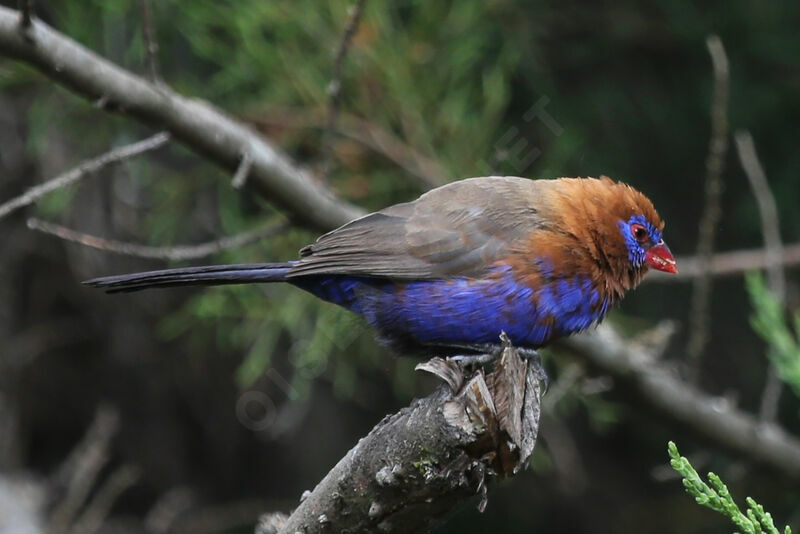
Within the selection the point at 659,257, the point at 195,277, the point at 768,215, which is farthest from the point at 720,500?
the point at 768,215

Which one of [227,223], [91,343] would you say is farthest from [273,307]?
[91,343]

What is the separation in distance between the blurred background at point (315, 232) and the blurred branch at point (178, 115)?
0.17 m

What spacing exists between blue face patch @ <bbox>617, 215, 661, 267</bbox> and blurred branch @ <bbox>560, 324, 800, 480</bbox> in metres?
0.94

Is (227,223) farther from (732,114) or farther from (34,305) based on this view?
(732,114)

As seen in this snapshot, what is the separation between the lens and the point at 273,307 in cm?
524

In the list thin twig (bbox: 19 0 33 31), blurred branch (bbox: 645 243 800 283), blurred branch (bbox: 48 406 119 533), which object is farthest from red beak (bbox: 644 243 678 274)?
blurred branch (bbox: 48 406 119 533)

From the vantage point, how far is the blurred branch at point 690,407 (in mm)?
4711

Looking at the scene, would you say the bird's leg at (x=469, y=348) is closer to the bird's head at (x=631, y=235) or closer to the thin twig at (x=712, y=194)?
the bird's head at (x=631, y=235)

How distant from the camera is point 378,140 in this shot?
16.8ft

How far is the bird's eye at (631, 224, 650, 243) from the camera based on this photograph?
372cm

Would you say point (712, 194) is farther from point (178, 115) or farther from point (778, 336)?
Result: point (178, 115)

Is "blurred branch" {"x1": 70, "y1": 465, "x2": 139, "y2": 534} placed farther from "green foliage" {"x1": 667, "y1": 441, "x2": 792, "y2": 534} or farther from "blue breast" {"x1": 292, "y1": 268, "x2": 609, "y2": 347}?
"green foliage" {"x1": 667, "y1": 441, "x2": 792, "y2": 534}

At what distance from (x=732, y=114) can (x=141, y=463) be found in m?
3.92

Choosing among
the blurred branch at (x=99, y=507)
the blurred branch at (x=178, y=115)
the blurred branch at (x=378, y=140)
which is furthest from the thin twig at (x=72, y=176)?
the blurred branch at (x=99, y=507)
